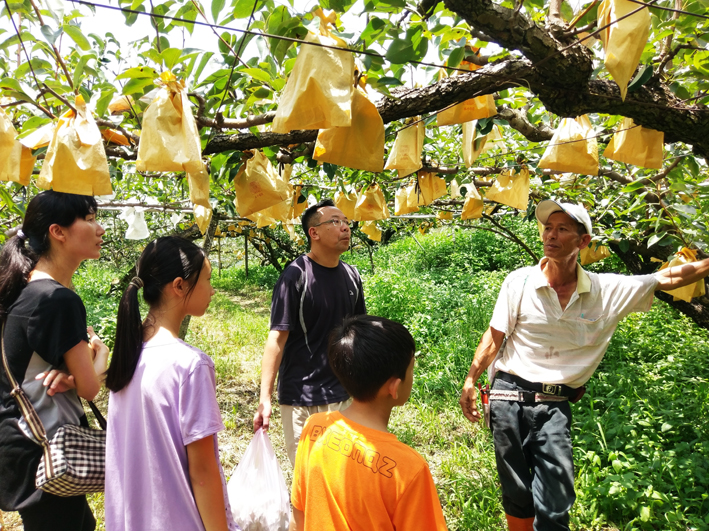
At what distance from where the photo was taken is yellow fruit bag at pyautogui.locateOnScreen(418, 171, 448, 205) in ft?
7.99

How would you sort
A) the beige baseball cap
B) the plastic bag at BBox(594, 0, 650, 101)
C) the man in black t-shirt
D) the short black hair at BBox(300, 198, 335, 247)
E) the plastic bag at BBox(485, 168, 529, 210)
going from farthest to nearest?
the plastic bag at BBox(485, 168, 529, 210) < the short black hair at BBox(300, 198, 335, 247) < the man in black t-shirt < the beige baseball cap < the plastic bag at BBox(594, 0, 650, 101)

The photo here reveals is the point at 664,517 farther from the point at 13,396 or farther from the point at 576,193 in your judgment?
the point at 13,396

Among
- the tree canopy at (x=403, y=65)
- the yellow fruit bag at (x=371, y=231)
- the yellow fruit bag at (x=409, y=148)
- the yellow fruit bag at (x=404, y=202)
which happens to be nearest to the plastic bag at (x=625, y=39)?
the tree canopy at (x=403, y=65)

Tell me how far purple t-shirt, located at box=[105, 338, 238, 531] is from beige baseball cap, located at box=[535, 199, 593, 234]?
1420 millimetres

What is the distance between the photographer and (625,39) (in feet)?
2.97

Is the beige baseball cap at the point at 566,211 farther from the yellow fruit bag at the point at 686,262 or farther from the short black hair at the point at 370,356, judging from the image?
the short black hair at the point at 370,356

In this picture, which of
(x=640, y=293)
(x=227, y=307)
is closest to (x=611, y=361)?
(x=640, y=293)

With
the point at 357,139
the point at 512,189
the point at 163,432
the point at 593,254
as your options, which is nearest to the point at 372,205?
the point at 512,189

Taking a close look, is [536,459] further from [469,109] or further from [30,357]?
[30,357]

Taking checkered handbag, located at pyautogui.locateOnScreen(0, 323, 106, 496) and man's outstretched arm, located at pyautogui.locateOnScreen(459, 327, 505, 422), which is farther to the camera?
man's outstretched arm, located at pyautogui.locateOnScreen(459, 327, 505, 422)

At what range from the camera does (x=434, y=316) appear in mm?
5070

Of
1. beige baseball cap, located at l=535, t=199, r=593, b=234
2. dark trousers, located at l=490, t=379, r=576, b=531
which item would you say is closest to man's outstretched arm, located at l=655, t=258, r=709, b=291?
beige baseball cap, located at l=535, t=199, r=593, b=234

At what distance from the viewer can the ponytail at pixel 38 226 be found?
137 cm

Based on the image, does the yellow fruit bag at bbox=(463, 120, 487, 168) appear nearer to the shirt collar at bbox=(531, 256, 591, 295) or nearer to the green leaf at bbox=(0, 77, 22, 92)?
the shirt collar at bbox=(531, 256, 591, 295)
